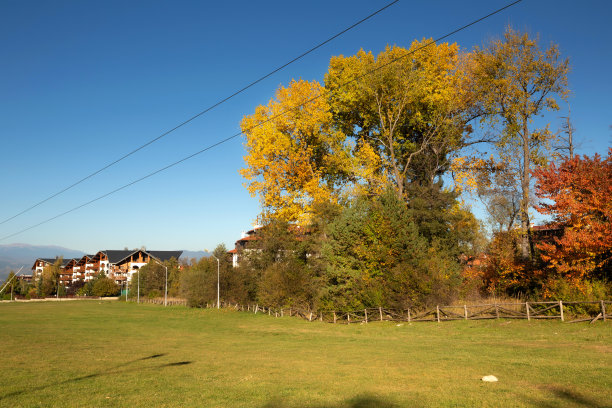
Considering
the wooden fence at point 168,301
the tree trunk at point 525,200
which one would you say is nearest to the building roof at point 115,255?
the wooden fence at point 168,301

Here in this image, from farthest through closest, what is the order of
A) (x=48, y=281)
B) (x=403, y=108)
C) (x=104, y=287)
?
(x=48, y=281) < (x=104, y=287) < (x=403, y=108)

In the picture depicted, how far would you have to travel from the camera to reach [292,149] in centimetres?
3969

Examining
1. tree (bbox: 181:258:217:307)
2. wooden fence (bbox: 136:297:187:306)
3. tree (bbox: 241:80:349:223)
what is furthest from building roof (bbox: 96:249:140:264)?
tree (bbox: 241:80:349:223)

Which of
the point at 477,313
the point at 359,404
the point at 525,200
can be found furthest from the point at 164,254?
the point at 359,404

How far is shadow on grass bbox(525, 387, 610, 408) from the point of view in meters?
8.58

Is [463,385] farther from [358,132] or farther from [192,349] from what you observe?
[358,132]

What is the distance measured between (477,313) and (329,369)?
15679 millimetres

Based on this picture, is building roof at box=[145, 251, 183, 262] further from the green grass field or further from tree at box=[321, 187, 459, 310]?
the green grass field

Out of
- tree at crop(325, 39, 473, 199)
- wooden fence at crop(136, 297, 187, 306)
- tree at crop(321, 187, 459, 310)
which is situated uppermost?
tree at crop(325, 39, 473, 199)

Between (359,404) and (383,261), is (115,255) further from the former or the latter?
(359,404)

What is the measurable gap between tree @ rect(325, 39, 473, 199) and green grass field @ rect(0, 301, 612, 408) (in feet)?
59.3

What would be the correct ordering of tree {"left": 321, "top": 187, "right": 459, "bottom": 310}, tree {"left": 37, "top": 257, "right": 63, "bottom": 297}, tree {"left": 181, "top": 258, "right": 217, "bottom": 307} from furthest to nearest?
tree {"left": 37, "top": 257, "right": 63, "bottom": 297}, tree {"left": 181, "top": 258, "right": 217, "bottom": 307}, tree {"left": 321, "top": 187, "right": 459, "bottom": 310}

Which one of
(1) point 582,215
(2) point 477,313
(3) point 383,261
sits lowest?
(2) point 477,313

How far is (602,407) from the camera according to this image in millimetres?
8305
